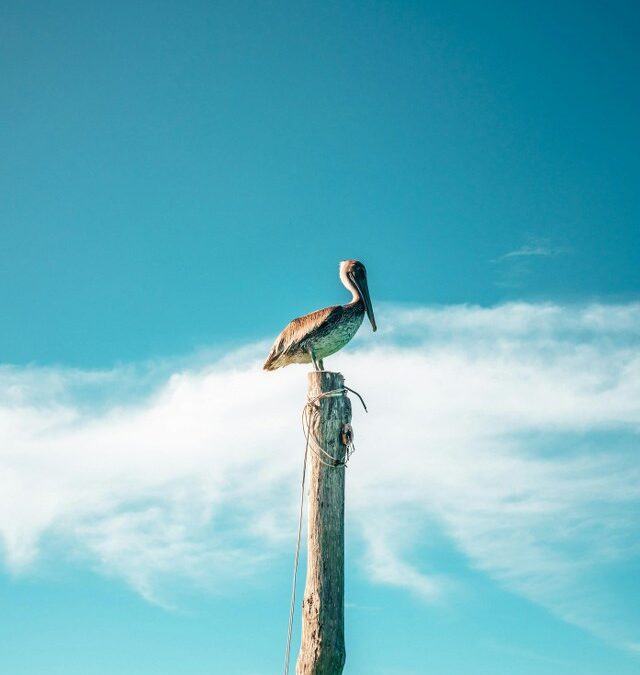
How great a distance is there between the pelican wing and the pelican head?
0.56 metres

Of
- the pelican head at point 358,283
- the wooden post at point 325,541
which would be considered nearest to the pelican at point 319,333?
the pelican head at point 358,283

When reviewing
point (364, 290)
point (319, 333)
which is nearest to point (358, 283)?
point (364, 290)

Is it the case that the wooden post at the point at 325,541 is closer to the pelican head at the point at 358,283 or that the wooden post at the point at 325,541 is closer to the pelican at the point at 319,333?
the pelican at the point at 319,333

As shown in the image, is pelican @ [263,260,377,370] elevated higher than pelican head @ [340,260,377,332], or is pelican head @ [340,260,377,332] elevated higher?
pelican head @ [340,260,377,332]

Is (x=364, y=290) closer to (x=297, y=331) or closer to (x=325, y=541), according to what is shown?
(x=297, y=331)

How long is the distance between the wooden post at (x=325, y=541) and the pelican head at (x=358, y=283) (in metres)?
1.92

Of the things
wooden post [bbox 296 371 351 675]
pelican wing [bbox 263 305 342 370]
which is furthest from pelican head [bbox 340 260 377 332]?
wooden post [bbox 296 371 351 675]

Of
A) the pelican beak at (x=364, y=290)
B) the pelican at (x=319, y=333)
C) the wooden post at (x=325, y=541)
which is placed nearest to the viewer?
the wooden post at (x=325, y=541)

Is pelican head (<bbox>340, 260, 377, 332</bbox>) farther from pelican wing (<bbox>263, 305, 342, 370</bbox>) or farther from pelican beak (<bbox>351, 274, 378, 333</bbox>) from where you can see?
pelican wing (<bbox>263, 305, 342, 370</bbox>)

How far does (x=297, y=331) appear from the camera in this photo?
9430mm

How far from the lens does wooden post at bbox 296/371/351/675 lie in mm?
7305

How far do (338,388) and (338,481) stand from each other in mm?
1022

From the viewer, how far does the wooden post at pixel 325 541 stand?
7.30m

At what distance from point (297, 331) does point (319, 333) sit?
0.34 meters
